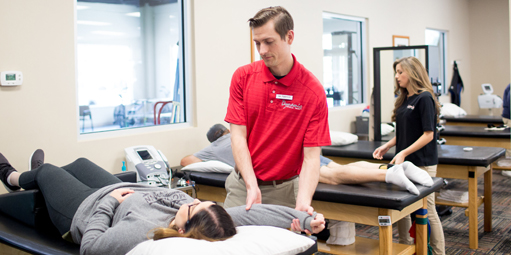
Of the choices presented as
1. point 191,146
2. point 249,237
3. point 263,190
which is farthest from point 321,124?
point 191,146

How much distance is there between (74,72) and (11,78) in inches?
16.7

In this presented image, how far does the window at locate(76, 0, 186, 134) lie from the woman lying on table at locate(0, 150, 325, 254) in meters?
1.05

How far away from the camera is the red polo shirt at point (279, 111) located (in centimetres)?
173

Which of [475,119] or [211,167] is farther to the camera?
[475,119]

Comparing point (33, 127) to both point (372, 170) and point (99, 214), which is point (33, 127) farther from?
point (372, 170)

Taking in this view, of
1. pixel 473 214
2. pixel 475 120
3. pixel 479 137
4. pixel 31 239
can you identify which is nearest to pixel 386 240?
pixel 473 214

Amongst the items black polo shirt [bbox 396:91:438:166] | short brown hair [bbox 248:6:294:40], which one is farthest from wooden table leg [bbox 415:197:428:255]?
short brown hair [bbox 248:6:294:40]

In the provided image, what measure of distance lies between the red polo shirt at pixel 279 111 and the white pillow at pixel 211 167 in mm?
1334

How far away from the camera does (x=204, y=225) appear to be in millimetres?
1555

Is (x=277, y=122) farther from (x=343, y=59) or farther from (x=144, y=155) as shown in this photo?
(x=343, y=59)

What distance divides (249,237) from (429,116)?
Answer: 179cm

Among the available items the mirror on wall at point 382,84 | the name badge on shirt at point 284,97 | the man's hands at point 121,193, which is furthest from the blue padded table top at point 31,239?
the mirror on wall at point 382,84

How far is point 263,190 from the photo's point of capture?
1.88m

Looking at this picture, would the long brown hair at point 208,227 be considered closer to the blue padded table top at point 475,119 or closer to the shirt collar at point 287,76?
the shirt collar at point 287,76
